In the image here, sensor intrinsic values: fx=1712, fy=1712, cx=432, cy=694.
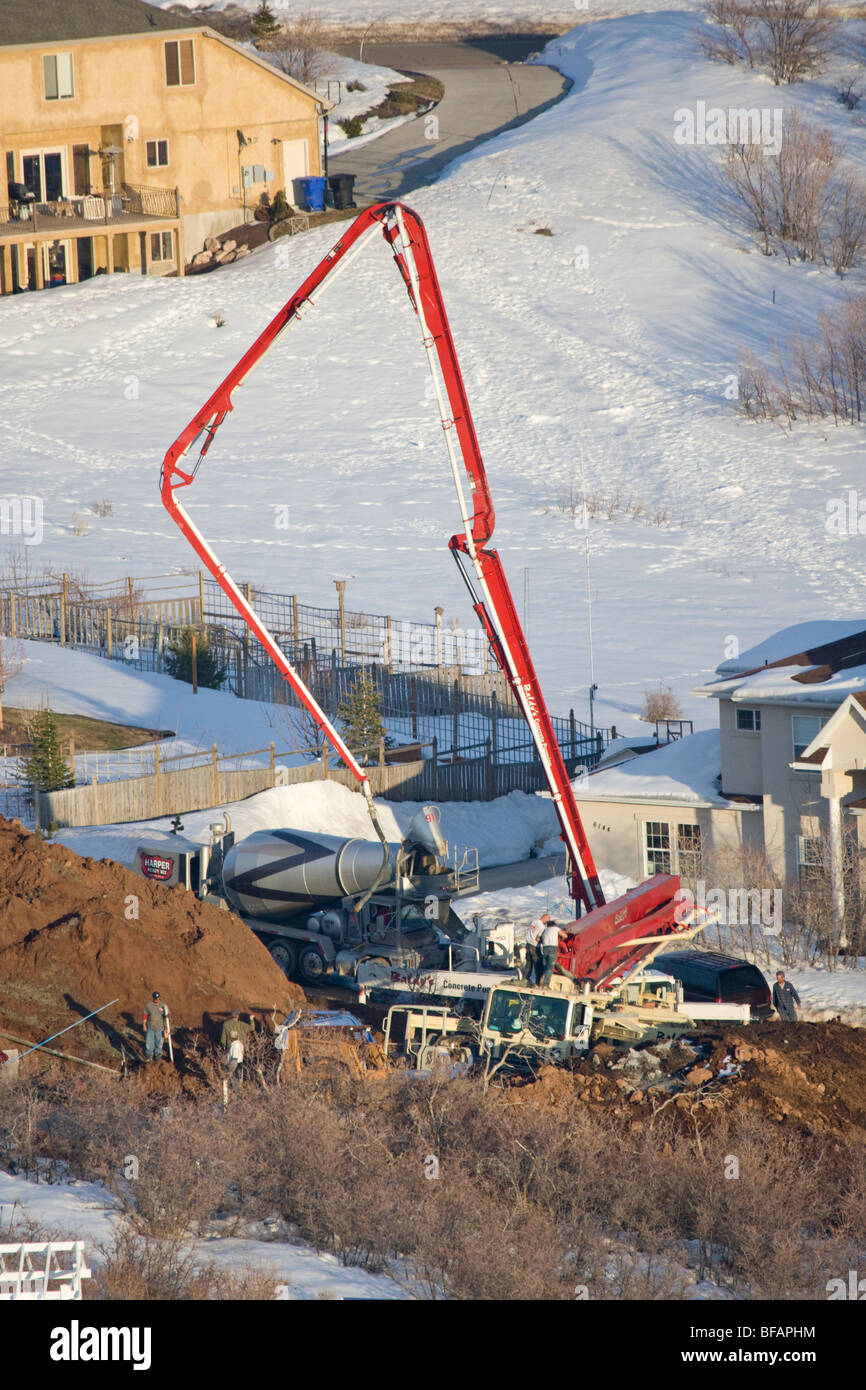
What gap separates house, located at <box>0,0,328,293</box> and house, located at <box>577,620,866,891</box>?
1589 inches

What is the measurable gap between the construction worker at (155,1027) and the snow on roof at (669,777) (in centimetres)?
1211

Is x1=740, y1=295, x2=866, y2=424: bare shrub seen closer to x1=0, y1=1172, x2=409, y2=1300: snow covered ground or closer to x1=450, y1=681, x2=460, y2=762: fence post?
x1=450, y1=681, x2=460, y2=762: fence post

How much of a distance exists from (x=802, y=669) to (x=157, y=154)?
45.0 meters

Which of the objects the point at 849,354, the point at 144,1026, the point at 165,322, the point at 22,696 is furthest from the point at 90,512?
the point at 144,1026

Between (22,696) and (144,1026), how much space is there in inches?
637

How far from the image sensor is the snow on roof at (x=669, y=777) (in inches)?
1159

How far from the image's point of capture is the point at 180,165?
6619cm

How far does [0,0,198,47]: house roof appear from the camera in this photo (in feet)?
206

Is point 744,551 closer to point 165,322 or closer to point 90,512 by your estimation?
point 90,512

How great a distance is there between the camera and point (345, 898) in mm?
24656

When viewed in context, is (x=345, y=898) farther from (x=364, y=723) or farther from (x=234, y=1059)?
(x=364, y=723)

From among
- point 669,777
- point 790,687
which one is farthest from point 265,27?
point 790,687

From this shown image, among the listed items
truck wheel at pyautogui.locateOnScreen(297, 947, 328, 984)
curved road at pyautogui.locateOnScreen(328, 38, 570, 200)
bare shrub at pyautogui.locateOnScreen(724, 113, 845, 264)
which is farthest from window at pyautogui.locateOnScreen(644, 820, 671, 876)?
curved road at pyautogui.locateOnScreen(328, 38, 570, 200)

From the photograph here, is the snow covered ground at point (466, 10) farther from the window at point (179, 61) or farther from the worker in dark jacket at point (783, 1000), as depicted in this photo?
the worker in dark jacket at point (783, 1000)
